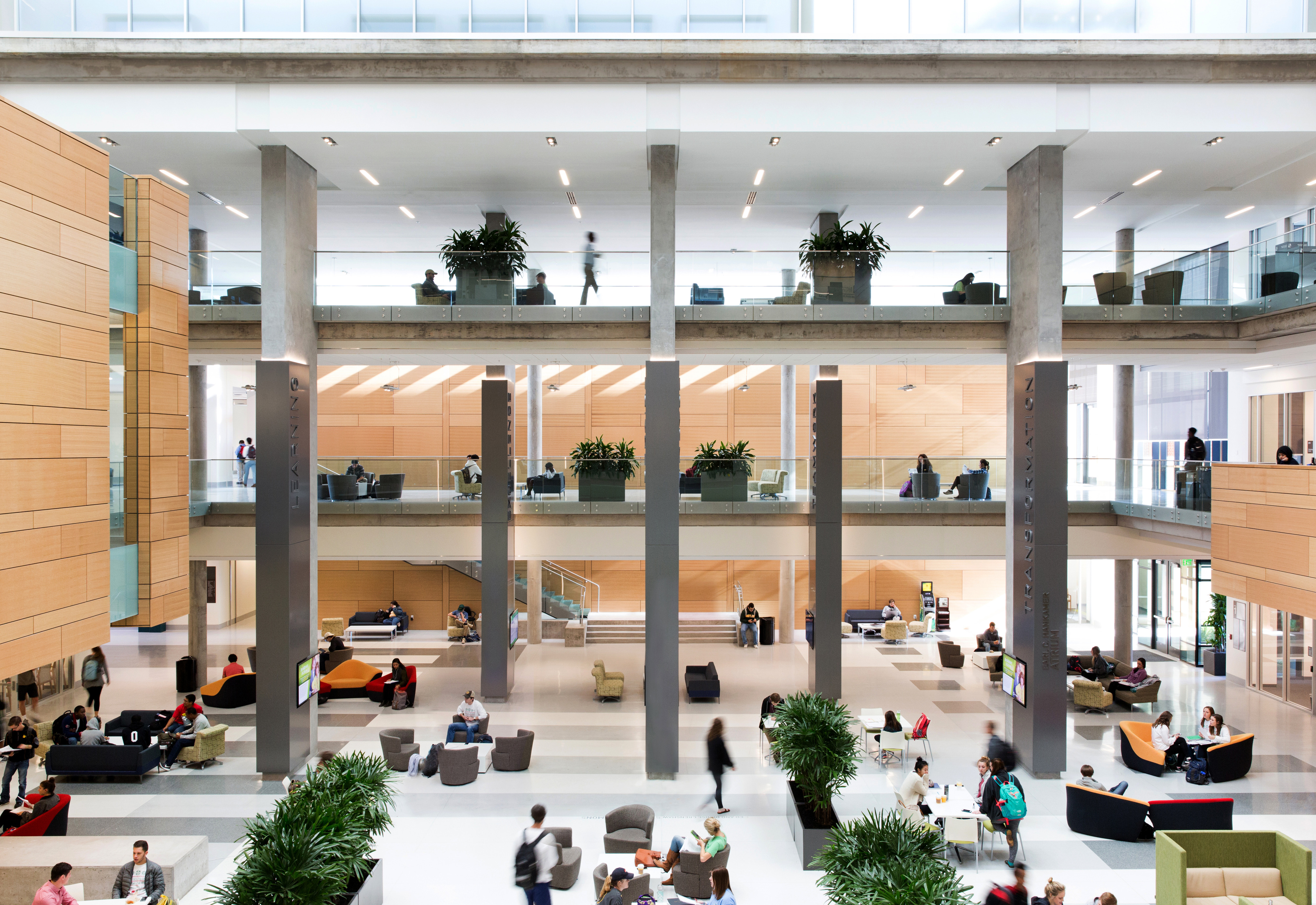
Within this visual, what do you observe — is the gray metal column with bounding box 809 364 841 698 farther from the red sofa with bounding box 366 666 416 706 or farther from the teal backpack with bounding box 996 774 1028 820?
the red sofa with bounding box 366 666 416 706

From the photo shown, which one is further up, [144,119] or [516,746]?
[144,119]

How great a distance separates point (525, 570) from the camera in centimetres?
2047

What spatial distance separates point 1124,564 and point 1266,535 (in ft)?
24.3

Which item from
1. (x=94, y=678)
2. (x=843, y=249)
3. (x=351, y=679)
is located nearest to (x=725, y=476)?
(x=843, y=249)

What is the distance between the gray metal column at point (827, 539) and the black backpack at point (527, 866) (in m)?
8.43

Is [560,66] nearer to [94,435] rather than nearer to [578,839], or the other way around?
[94,435]

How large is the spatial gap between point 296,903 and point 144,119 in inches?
430

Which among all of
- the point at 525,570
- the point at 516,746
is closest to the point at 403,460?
the point at 525,570

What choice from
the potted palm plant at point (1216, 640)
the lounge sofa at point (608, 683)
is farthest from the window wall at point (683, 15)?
the potted palm plant at point (1216, 640)

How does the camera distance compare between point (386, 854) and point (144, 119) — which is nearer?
point (386, 854)

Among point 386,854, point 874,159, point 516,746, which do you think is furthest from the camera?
point 874,159

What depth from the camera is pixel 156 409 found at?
30.8 feet

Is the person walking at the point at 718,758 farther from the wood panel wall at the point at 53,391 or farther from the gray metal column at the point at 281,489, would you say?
the wood panel wall at the point at 53,391

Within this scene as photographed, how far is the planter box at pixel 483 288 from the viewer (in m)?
12.4
